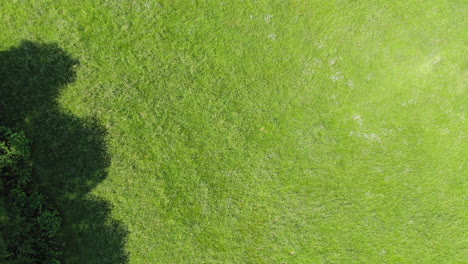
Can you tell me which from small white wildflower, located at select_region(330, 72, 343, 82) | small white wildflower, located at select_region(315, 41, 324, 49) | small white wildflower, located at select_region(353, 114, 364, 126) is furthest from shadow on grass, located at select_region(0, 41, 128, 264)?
small white wildflower, located at select_region(353, 114, 364, 126)

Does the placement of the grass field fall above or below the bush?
above

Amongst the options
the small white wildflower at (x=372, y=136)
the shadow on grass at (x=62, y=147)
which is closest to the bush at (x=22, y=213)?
the shadow on grass at (x=62, y=147)

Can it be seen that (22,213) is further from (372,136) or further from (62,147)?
(372,136)

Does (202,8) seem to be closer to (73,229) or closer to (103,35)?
(103,35)

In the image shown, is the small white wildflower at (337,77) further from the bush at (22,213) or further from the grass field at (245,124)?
the bush at (22,213)

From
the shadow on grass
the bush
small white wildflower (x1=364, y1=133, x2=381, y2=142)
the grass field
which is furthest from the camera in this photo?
small white wildflower (x1=364, y1=133, x2=381, y2=142)

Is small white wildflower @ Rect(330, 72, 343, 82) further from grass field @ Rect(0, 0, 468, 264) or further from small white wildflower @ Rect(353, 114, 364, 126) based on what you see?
small white wildflower @ Rect(353, 114, 364, 126)

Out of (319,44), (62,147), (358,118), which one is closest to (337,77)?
(319,44)
